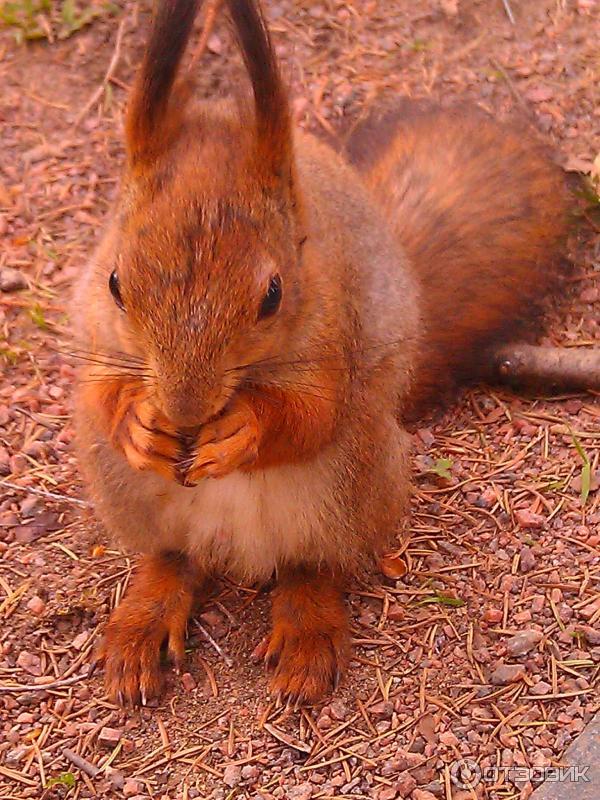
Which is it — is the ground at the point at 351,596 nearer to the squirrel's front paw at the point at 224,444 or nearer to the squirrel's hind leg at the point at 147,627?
the squirrel's hind leg at the point at 147,627

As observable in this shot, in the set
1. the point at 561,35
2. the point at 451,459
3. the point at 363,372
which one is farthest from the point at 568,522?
the point at 561,35

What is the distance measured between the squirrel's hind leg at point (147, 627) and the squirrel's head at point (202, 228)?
28.8 inches

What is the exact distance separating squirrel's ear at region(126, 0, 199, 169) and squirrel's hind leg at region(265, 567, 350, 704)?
0.99 meters

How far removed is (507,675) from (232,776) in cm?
58

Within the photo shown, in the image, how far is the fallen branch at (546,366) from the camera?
2869mm

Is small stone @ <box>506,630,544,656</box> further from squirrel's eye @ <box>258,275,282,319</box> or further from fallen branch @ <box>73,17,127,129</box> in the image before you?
fallen branch @ <box>73,17,127,129</box>

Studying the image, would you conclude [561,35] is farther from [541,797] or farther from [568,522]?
[541,797]

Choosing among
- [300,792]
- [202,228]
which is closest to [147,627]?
[300,792]

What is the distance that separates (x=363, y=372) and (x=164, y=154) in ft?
2.07

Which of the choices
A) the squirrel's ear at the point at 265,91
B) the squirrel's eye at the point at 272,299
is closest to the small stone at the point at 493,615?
the squirrel's eye at the point at 272,299

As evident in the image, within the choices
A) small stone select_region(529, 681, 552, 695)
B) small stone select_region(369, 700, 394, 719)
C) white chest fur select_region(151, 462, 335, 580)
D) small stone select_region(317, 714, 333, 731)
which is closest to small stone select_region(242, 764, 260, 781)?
small stone select_region(317, 714, 333, 731)

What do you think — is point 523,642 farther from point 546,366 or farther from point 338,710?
point 546,366

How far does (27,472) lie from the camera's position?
284 cm

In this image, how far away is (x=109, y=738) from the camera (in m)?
2.31
